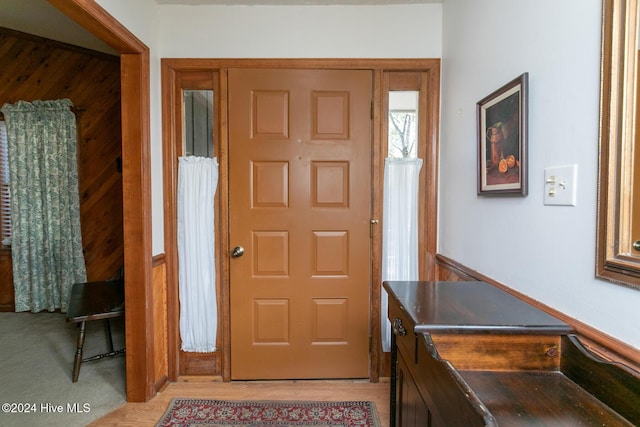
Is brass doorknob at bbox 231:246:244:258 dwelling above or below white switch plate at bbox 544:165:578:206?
below

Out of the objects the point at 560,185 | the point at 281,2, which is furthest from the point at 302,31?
the point at 560,185

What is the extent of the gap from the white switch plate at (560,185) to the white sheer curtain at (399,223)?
1.09 meters

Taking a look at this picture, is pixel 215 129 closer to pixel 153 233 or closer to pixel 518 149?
pixel 153 233

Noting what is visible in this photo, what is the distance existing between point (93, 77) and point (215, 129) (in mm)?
1984

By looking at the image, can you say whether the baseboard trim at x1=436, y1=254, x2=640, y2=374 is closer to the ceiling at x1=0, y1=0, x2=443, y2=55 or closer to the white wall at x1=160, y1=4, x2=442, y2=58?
the white wall at x1=160, y1=4, x2=442, y2=58

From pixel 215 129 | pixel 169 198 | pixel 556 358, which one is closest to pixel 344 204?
pixel 215 129

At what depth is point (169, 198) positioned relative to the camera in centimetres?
211

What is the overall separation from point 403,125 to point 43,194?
3.44m

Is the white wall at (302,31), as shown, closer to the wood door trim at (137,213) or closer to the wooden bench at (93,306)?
the wood door trim at (137,213)

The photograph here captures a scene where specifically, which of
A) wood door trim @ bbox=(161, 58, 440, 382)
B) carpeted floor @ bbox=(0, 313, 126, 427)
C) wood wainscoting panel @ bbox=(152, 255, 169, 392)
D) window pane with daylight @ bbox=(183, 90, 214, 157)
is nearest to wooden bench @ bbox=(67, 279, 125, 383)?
carpeted floor @ bbox=(0, 313, 126, 427)

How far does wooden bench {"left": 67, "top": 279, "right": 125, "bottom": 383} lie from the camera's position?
2039mm

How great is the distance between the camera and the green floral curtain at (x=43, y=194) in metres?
3.03

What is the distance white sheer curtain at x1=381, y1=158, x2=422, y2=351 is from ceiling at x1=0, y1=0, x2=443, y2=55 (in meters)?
1.11

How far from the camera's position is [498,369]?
34.3 inches
